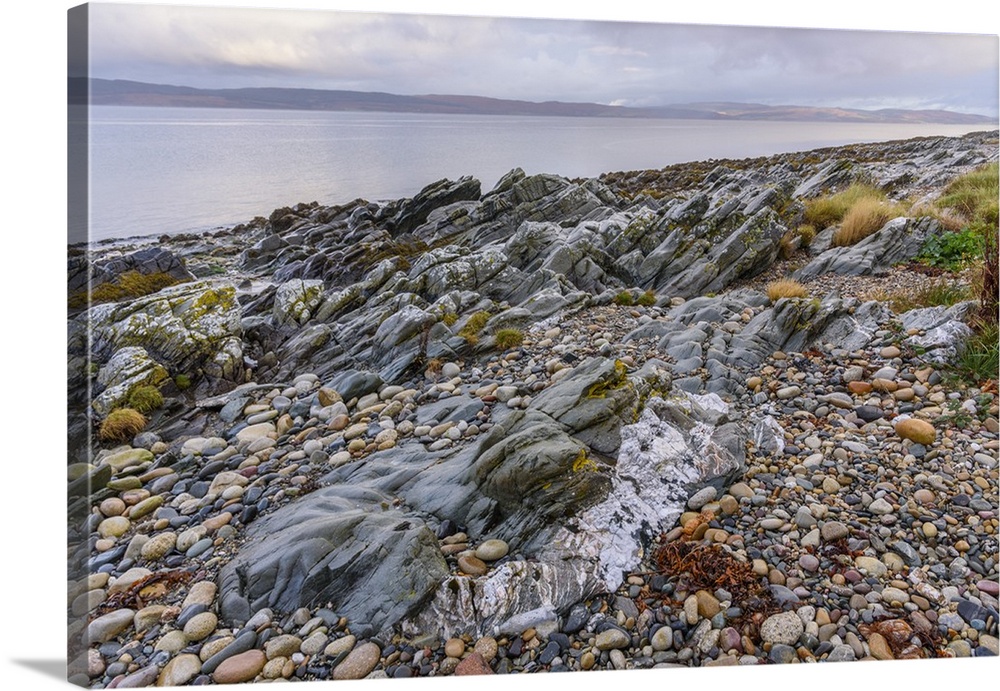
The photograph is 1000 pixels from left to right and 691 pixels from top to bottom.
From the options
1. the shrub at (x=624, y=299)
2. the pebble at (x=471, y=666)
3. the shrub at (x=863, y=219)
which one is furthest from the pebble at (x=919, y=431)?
the pebble at (x=471, y=666)

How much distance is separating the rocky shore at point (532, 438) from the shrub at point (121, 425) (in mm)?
14

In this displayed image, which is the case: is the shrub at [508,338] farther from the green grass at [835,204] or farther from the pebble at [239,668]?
the green grass at [835,204]

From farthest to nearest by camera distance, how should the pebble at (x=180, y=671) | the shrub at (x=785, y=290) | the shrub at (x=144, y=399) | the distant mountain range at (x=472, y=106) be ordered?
1. the shrub at (x=785, y=290)
2. the distant mountain range at (x=472, y=106)
3. the shrub at (x=144, y=399)
4. the pebble at (x=180, y=671)

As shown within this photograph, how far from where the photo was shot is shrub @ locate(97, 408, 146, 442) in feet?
12.7

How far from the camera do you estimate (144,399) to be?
159 inches

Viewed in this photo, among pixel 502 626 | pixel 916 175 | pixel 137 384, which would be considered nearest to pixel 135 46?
pixel 137 384

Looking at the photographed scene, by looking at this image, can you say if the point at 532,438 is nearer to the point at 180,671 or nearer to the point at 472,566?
the point at 472,566

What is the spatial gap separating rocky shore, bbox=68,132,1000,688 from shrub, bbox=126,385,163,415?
0.10ft

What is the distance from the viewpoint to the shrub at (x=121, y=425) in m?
3.86

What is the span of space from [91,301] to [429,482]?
99.4 inches

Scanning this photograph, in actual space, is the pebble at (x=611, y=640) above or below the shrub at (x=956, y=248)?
below

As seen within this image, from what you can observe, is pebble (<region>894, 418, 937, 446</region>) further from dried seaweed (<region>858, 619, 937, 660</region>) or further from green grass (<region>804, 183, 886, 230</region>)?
green grass (<region>804, 183, 886, 230</region>)

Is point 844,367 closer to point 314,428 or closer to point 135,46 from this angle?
point 314,428

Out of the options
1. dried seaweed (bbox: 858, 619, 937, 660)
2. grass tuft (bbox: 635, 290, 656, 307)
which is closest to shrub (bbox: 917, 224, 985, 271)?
grass tuft (bbox: 635, 290, 656, 307)
